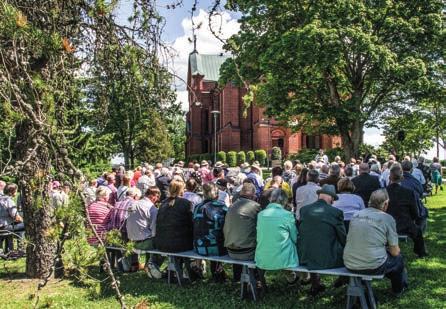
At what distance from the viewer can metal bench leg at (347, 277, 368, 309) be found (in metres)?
5.67

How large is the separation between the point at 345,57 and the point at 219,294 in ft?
60.7

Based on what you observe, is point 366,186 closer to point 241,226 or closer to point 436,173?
point 241,226

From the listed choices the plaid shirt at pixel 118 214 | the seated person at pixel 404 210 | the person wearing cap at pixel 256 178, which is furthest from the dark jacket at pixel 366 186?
the plaid shirt at pixel 118 214

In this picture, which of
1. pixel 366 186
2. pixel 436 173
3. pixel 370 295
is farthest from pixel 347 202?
pixel 436 173

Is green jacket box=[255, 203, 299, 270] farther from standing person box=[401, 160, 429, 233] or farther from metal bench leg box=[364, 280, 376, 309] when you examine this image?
standing person box=[401, 160, 429, 233]

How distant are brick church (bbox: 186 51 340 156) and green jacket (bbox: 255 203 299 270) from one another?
3267 centimetres

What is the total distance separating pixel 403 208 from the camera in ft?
27.1

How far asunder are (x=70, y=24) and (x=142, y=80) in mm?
641

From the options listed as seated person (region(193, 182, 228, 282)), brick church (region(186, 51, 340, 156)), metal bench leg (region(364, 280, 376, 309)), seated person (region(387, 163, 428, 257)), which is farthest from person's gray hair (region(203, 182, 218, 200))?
brick church (region(186, 51, 340, 156))

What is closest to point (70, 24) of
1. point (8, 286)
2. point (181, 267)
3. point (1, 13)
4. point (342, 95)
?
point (1, 13)

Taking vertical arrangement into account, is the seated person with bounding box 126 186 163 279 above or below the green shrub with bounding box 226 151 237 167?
below

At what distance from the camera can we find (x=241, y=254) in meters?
6.89

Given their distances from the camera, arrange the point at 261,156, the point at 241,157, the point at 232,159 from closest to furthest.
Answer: the point at 261,156
the point at 241,157
the point at 232,159

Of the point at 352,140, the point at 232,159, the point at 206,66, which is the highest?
the point at 206,66
